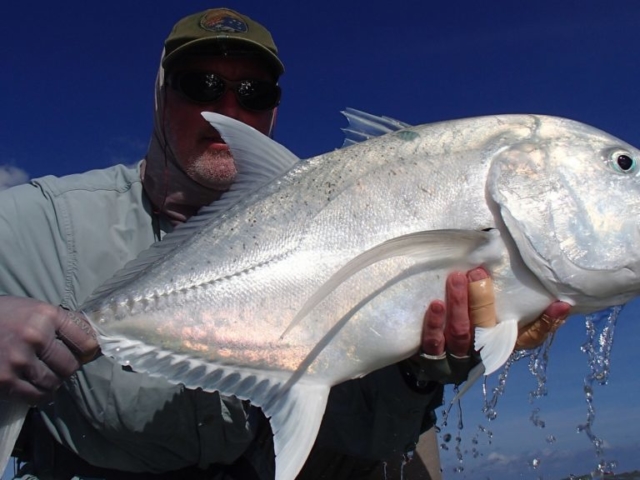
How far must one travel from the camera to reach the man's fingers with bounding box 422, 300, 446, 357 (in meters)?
2.74

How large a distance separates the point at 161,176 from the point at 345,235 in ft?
5.76

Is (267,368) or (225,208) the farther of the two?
(225,208)

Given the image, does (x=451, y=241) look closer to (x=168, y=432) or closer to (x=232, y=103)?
(x=168, y=432)

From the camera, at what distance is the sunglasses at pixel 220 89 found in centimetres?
420

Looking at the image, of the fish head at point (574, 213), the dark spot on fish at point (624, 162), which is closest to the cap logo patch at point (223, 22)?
the fish head at point (574, 213)

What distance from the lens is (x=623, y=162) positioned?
280 centimetres

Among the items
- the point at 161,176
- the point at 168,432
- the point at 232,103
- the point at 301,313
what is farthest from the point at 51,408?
the point at 232,103

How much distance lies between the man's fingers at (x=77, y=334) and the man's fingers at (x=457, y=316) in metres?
1.37

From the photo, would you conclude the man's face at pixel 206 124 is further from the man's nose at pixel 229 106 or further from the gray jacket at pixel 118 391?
the gray jacket at pixel 118 391

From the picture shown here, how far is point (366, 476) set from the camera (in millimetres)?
4801

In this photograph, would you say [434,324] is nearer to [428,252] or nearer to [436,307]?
[436,307]

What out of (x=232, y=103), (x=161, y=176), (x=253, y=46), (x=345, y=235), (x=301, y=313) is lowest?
(x=301, y=313)

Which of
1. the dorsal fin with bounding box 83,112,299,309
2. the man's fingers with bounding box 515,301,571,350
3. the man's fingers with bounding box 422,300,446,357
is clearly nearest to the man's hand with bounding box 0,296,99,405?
the dorsal fin with bounding box 83,112,299,309

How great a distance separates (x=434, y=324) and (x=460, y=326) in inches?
6.9
